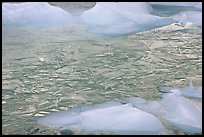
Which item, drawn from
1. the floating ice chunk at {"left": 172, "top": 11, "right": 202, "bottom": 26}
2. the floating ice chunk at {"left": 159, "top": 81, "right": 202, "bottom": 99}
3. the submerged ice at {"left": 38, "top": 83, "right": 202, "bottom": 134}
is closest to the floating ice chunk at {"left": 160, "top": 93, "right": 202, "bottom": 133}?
the submerged ice at {"left": 38, "top": 83, "right": 202, "bottom": 134}

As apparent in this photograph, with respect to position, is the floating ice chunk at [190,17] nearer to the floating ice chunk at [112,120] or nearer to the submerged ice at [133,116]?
the submerged ice at [133,116]

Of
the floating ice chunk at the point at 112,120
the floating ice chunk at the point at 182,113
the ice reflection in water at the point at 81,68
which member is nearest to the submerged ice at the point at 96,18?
the ice reflection in water at the point at 81,68

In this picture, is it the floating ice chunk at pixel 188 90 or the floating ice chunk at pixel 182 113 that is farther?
the floating ice chunk at pixel 188 90

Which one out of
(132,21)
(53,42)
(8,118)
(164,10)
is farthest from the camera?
(164,10)

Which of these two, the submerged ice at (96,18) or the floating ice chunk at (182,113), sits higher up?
the submerged ice at (96,18)

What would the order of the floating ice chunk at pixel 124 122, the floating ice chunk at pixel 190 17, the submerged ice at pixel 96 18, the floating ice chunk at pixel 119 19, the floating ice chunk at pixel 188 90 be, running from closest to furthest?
1. the floating ice chunk at pixel 124 122
2. the floating ice chunk at pixel 188 90
3. the floating ice chunk at pixel 119 19
4. the submerged ice at pixel 96 18
5. the floating ice chunk at pixel 190 17

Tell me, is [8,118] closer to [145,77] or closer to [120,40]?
[145,77]

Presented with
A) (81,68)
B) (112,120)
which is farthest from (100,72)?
(112,120)

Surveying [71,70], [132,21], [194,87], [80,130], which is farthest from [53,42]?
[80,130]
